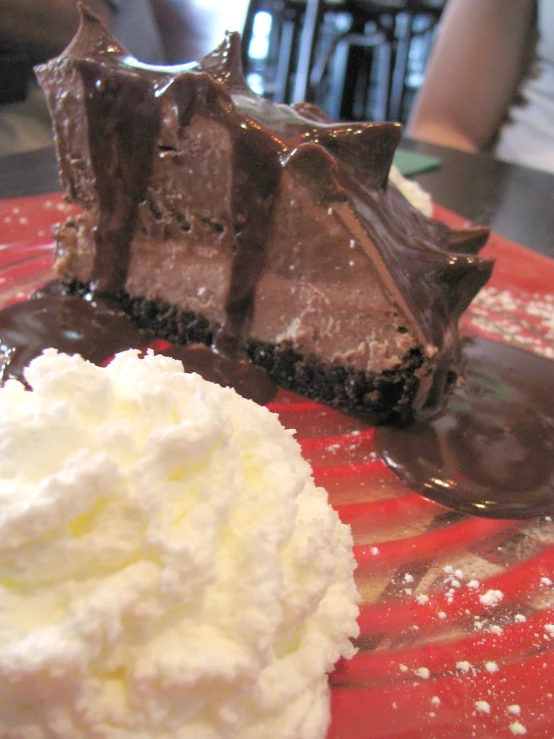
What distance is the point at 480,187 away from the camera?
11.4 feet

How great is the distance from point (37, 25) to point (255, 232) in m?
2.99

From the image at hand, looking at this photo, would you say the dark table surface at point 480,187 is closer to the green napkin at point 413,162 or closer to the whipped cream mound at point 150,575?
the green napkin at point 413,162

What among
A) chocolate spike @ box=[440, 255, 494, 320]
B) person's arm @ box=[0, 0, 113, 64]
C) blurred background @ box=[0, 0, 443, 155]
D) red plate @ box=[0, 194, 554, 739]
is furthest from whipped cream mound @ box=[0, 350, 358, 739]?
person's arm @ box=[0, 0, 113, 64]

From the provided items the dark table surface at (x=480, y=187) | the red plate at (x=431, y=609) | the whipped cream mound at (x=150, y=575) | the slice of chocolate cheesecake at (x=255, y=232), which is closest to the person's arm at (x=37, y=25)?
the dark table surface at (x=480, y=187)

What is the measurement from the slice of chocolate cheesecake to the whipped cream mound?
0.79 metres

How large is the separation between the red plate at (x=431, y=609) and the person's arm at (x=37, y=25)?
127 inches

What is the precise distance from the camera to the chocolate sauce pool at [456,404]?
55.5 inches

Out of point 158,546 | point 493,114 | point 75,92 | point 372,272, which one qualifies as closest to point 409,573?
point 158,546

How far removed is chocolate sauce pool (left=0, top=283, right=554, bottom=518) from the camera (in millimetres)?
1410

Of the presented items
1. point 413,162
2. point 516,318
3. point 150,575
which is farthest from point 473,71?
point 150,575

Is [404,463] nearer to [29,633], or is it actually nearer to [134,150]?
[29,633]

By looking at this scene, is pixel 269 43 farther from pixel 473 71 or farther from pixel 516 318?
pixel 516 318

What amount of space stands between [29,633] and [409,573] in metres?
0.74

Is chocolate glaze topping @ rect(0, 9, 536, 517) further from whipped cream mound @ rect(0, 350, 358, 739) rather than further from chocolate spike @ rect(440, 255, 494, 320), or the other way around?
whipped cream mound @ rect(0, 350, 358, 739)
